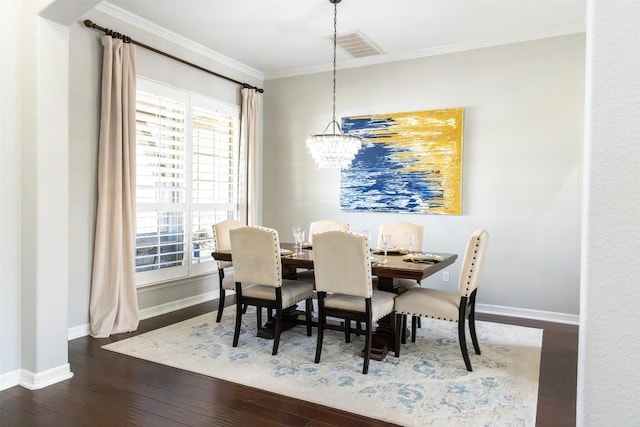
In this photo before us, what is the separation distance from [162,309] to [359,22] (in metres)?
3.67

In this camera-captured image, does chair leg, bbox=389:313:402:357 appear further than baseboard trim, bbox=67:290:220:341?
No

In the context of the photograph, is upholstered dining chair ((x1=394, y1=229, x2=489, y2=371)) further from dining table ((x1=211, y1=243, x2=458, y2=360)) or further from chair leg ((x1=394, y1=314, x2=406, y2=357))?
dining table ((x1=211, y1=243, x2=458, y2=360))

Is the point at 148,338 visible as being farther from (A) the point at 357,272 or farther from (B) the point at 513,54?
(B) the point at 513,54

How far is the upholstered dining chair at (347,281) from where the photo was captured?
122 inches

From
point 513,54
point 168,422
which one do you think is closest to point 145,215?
point 168,422

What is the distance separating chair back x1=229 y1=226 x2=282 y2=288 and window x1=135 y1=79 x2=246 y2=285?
1415 mm

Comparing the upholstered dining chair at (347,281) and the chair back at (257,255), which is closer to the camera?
the upholstered dining chair at (347,281)

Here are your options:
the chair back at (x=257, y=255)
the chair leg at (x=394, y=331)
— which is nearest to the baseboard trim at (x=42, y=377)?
the chair back at (x=257, y=255)

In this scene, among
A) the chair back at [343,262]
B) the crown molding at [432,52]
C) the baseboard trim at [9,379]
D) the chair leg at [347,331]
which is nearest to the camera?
the baseboard trim at [9,379]

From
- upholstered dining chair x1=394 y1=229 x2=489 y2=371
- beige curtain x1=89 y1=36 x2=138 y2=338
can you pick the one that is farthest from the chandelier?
beige curtain x1=89 y1=36 x2=138 y2=338

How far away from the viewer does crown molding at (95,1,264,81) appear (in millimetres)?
4094

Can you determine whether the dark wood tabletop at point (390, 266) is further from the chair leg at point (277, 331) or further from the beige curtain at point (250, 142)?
the beige curtain at point (250, 142)

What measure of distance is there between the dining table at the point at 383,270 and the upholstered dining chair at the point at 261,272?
0.22m

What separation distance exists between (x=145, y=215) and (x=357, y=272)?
250cm
